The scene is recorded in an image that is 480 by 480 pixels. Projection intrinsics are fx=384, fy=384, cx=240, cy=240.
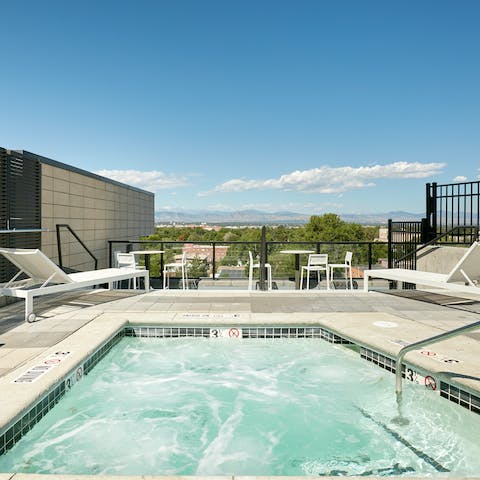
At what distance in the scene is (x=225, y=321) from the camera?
4688 mm

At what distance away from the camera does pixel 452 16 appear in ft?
51.9

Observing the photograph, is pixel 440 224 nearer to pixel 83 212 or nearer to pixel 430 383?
pixel 430 383

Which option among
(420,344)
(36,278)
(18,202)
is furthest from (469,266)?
(18,202)

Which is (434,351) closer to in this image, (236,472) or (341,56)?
(236,472)

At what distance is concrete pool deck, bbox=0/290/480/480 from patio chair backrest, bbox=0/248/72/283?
44 centimetres

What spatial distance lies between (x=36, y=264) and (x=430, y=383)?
4.73 metres

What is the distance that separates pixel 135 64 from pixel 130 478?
20.1 metres

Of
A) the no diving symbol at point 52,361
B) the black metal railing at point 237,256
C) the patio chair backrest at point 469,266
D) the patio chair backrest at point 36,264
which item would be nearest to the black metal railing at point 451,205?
the black metal railing at point 237,256

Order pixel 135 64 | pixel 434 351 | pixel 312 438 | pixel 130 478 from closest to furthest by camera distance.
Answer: pixel 130 478
pixel 312 438
pixel 434 351
pixel 135 64

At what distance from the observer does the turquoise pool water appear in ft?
7.80

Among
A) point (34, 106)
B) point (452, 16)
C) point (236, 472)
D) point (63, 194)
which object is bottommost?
point (236, 472)

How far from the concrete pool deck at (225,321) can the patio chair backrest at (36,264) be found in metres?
0.44

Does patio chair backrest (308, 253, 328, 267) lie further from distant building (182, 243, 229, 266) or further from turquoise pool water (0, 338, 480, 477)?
turquoise pool water (0, 338, 480, 477)

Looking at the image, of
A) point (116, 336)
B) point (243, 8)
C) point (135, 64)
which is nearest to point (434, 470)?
point (116, 336)
